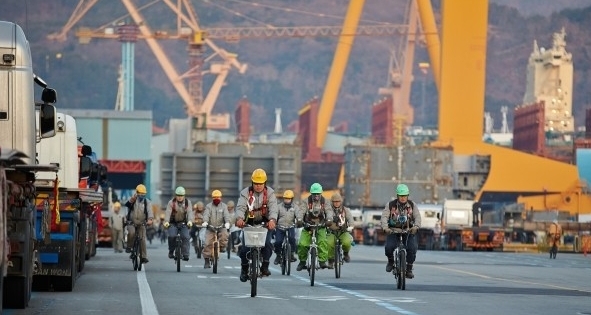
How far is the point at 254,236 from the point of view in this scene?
86.3 feet

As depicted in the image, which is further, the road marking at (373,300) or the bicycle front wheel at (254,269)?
the bicycle front wheel at (254,269)

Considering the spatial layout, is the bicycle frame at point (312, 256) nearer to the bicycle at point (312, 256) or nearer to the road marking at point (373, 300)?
the bicycle at point (312, 256)

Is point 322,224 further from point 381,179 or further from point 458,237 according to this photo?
point 381,179

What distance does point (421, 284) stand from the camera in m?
32.1

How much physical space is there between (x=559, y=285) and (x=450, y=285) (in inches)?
102

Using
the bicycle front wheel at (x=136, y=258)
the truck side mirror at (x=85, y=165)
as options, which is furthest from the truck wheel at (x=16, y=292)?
the bicycle front wheel at (x=136, y=258)

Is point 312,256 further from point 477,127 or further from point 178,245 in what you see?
point 477,127

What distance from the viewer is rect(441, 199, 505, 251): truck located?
85250mm

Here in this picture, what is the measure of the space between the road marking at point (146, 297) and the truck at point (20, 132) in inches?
56.8

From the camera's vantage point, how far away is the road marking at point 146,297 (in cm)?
2253

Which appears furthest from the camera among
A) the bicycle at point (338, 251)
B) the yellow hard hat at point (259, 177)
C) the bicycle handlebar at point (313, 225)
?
the bicycle at point (338, 251)

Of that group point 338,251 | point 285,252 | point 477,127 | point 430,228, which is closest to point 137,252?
point 285,252

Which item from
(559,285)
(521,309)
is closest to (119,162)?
(559,285)

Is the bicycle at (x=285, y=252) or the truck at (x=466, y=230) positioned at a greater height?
the truck at (x=466, y=230)
